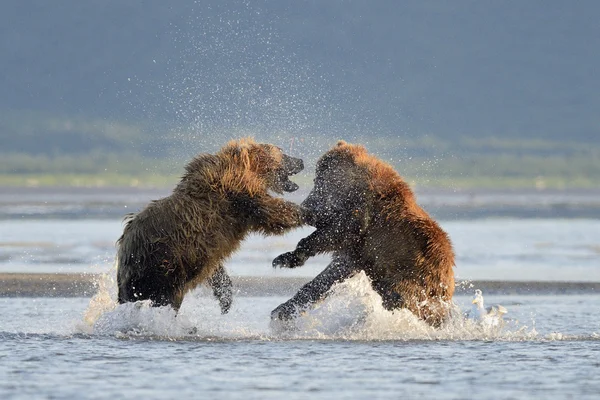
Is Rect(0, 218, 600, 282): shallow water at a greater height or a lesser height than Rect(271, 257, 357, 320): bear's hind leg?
greater

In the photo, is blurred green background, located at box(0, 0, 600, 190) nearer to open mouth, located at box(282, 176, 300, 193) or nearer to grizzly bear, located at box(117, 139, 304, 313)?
open mouth, located at box(282, 176, 300, 193)

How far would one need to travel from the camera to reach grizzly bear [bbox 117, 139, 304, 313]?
845 cm

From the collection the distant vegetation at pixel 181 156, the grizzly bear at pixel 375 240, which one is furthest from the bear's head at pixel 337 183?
the distant vegetation at pixel 181 156

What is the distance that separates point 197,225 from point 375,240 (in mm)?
1215

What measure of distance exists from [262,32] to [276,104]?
12350mm

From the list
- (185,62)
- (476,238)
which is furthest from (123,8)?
(476,238)

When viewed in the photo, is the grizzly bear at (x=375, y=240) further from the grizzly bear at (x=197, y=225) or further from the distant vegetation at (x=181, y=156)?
the distant vegetation at (x=181, y=156)

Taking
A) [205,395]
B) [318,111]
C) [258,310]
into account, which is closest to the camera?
[205,395]

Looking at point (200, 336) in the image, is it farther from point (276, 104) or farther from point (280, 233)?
point (276, 104)

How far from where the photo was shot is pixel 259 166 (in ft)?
29.1

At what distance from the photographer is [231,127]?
157ft

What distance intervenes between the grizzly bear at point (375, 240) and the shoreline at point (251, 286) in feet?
8.32

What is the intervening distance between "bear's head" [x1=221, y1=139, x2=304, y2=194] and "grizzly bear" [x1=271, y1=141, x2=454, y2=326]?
22 centimetres

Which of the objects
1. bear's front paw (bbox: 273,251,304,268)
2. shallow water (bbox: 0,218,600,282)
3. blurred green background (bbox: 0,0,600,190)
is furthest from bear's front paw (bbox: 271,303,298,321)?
blurred green background (bbox: 0,0,600,190)
